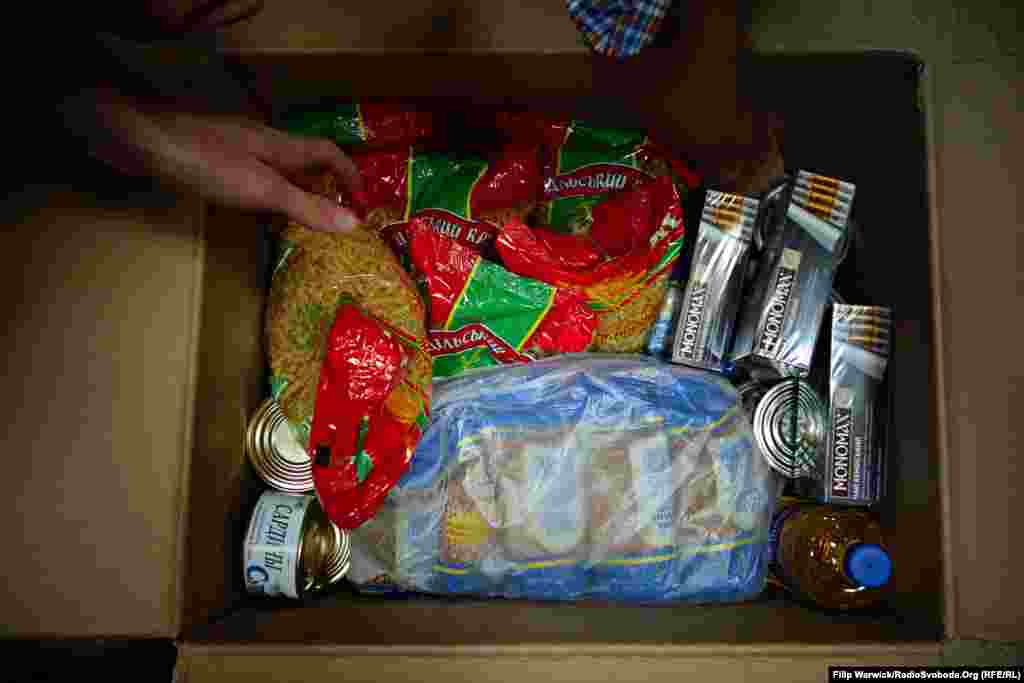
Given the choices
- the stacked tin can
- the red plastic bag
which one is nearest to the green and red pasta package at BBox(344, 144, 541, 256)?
the red plastic bag

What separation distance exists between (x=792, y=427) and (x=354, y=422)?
0.59 meters

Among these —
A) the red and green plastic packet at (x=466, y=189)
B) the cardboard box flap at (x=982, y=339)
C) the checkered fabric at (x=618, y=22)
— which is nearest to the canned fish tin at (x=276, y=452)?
the red and green plastic packet at (x=466, y=189)

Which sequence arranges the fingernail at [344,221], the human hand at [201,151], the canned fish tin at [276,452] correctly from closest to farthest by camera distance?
the human hand at [201,151]
the fingernail at [344,221]
the canned fish tin at [276,452]

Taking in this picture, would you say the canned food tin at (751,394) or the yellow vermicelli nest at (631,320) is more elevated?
the yellow vermicelli nest at (631,320)

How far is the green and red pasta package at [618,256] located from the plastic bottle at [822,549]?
1.12 feet

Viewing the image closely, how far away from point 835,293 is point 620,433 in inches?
14.9

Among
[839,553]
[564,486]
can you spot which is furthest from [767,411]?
[564,486]

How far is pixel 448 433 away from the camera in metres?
0.81

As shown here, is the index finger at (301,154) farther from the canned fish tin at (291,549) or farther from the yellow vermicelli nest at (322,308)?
the canned fish tin at (291,549)

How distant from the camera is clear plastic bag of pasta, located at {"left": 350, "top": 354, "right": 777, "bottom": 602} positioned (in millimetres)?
774

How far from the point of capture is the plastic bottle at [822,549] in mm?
723

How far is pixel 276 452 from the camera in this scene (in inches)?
31.9

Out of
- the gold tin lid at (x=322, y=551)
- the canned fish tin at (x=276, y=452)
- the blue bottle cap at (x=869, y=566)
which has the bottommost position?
the gold tin lid at (x=322, y=551)

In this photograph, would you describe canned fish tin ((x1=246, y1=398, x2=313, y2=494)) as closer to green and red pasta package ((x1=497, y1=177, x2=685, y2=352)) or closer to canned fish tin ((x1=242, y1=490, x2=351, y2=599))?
canned fish tin ((x1=242, y1=490, x2=351, y2=599))
